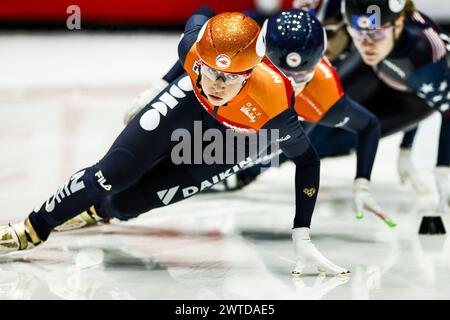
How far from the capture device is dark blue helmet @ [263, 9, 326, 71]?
4.54 m

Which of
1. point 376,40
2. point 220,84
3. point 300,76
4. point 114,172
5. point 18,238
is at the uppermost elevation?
point 220,84

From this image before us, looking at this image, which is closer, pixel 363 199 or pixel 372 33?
pixel 363 199

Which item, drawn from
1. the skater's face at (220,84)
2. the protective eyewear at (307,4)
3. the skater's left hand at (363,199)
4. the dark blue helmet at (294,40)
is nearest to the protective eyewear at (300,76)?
the dark blue helmet at (294,40)

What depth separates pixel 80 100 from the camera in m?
9.59

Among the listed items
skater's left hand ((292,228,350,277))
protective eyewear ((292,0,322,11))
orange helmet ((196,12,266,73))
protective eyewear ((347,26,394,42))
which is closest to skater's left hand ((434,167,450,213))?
protective eyewear ((347,26,394,42))

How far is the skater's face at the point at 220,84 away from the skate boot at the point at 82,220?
1.20 metres


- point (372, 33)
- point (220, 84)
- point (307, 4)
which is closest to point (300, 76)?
point (220, 84)

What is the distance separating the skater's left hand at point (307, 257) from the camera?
4.28m

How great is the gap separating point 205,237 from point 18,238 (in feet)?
3.64

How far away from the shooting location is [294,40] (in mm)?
4531

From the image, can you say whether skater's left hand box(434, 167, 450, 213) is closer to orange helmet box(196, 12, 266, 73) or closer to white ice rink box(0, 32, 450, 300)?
white ice rink box(0, 32, 450, 300)

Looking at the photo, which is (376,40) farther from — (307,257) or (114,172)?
(114,172)

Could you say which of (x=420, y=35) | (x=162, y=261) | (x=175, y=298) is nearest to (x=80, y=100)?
(x=420, y=35)

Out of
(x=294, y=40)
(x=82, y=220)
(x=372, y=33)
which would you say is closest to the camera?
(x=294, y=40)
